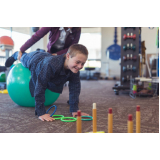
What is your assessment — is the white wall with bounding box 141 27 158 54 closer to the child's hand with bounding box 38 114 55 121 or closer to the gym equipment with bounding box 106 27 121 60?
the gym equipment with bounding box 106 27 121 60

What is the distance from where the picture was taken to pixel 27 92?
→ 7.41 ft

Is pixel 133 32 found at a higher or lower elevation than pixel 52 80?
Answer: higher

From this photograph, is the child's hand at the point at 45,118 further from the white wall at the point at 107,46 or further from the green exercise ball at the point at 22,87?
the white wall at the point at 107,46

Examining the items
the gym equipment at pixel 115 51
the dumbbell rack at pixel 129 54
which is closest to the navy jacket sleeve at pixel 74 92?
the dumbbell rack at pixel 129 54

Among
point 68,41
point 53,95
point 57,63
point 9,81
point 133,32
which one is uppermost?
point 133,32

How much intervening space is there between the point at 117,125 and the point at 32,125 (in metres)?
0.81

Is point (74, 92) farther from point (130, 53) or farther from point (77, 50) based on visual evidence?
point (130, 53)

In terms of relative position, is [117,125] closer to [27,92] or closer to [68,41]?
[27,92]

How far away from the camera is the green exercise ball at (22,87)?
2.27m

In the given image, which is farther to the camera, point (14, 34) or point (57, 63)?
point (14, 34)

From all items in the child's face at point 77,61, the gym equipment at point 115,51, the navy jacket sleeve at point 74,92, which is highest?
the gym equipment at point 115,51

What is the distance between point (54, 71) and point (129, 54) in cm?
274

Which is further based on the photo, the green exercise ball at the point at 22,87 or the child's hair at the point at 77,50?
the green exercise ball at the point at 22,87
